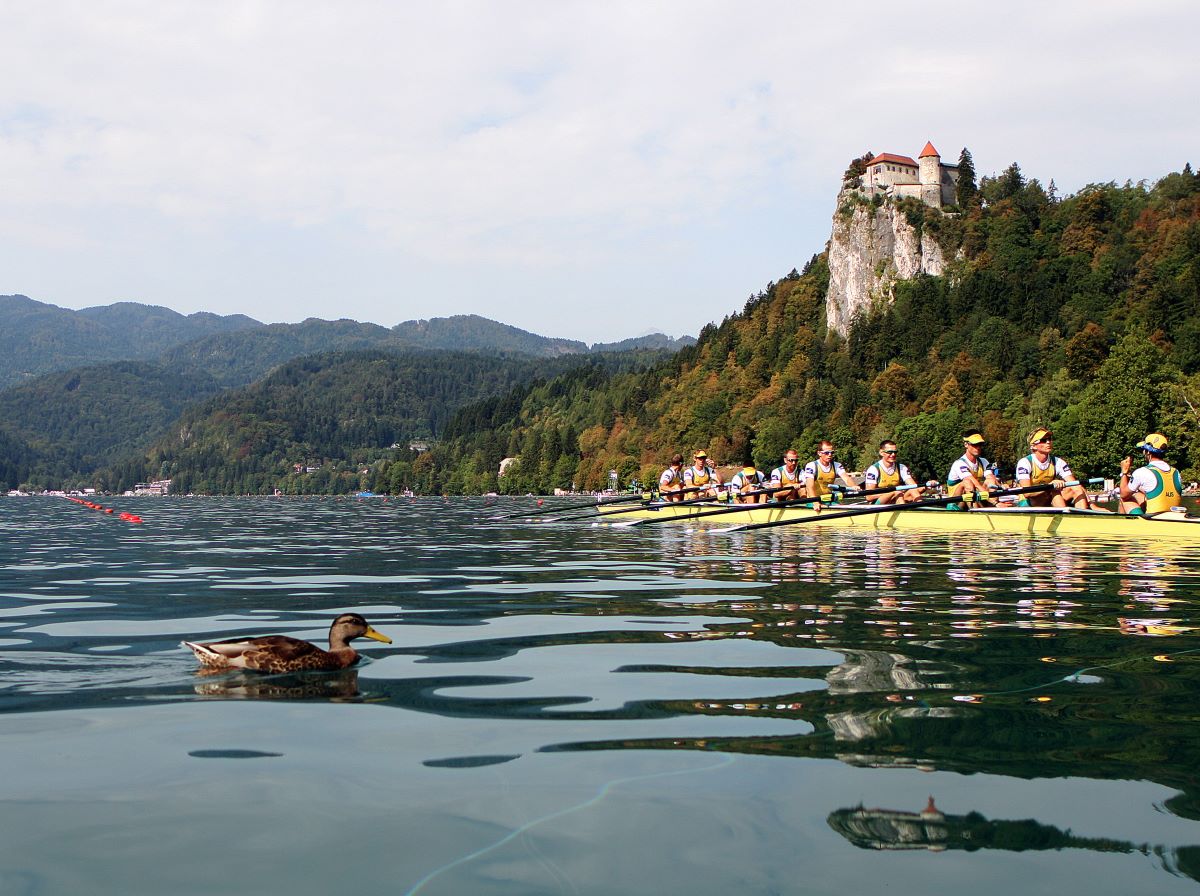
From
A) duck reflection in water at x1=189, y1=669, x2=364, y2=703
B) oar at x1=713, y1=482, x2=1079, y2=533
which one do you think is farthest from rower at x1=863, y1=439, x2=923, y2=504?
duck reflection in water at x1=189, y1=669, x2=364, y2=703

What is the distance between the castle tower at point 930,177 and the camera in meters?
195

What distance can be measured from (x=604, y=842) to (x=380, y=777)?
5.18 feet

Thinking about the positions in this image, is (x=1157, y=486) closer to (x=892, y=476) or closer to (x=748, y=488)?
(x=892, y=476)

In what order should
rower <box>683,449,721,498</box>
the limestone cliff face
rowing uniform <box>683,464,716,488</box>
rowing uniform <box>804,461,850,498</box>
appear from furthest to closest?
the limestone cliff face, rowing uniform <box>683,464,716,488</box>, rower <box>683,449,721,498</box>, rowing uniform <box>804,461,850,498</box>

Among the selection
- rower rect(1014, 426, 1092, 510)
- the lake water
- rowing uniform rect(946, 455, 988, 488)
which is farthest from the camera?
rowing uniform rect(946, 455, 988, 488)

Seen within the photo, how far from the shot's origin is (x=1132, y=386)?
300ft

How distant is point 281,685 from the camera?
27.9 feet

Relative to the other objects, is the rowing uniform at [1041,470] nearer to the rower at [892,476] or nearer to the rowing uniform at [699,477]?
the rower at [892,476]

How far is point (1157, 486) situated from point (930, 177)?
188 m

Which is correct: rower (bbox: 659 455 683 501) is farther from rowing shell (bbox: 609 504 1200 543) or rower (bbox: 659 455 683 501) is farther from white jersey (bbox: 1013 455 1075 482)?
white jersey (bbox: 1013 455 1075 482)

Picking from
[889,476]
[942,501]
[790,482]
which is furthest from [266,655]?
[790,482]

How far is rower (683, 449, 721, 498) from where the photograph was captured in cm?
3794

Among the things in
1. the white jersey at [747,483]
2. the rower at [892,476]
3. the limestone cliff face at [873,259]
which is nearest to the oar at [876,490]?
the rower at [892,476]

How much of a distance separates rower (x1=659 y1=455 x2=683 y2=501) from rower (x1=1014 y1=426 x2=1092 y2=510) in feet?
42.0
